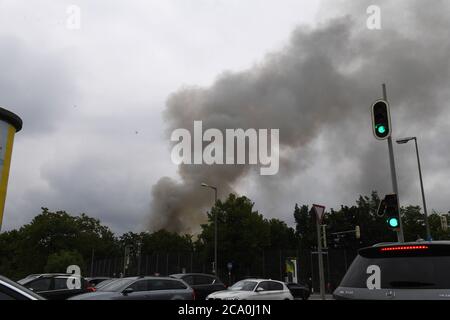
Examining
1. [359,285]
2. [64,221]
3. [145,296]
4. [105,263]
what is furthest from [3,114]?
[64,221]

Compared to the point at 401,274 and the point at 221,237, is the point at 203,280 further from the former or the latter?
the point at 221,237

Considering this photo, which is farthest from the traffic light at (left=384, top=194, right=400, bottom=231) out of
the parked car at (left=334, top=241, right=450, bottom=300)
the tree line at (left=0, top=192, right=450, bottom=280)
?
the tree line at (left=0, top=192, right=450, bottom=280)

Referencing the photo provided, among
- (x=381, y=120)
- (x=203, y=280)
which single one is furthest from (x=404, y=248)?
(x=203, y=280)

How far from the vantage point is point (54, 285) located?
562 inches

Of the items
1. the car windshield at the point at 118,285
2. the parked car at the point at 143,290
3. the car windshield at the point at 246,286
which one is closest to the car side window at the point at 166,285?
the parked car at the point at 143,290

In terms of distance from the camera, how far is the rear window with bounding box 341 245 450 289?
4180 millimetres

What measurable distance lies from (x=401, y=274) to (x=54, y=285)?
498 inches

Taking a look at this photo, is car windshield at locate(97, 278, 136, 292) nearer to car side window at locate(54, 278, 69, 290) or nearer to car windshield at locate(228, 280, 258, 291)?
car side window at locate(54, 278, 69, 290)

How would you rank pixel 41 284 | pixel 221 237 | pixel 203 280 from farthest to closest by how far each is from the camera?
pixel 221 237 < pixel 203 280 < pixel 41 284

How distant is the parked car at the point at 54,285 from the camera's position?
45.6 feet

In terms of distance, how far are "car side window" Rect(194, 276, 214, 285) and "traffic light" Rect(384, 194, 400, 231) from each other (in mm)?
10507

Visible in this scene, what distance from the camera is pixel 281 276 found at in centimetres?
4762
